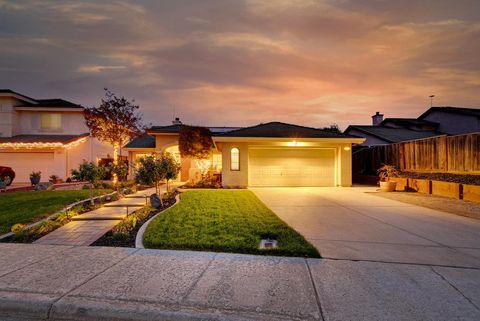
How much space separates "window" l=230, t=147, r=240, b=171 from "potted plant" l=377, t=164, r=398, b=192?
784 cm

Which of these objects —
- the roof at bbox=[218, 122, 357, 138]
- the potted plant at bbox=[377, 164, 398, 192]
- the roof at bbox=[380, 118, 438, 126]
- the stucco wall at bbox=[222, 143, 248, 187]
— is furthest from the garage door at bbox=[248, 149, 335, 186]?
the roof at bbox=[380, 118, 438, 126]

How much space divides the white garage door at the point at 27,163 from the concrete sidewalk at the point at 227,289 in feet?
63.3

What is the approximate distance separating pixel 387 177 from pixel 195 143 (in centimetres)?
1186

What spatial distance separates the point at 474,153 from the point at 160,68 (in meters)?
15.2

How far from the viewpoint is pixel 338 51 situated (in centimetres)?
1273

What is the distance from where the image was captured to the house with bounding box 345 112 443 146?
23.7 meters

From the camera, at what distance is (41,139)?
2105 centimetres

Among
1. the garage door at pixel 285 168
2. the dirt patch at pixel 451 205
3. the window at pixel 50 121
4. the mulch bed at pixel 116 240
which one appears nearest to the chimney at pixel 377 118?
the garage door at pixel 285 168

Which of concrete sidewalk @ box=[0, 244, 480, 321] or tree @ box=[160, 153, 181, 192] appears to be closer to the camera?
concrete sidewalk @ box=[0, 244, 480, 321]

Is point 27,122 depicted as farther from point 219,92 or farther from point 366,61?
point 366,61

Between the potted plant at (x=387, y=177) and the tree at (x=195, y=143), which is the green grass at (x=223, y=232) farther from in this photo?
the tree at (x=195, y=143)

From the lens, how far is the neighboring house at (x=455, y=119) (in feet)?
75.4

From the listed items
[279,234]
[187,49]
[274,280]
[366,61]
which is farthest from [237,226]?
[366,61]

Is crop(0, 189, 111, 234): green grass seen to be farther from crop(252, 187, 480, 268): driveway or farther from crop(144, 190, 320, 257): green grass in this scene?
crop(252, 187, 480, 268): driveway
